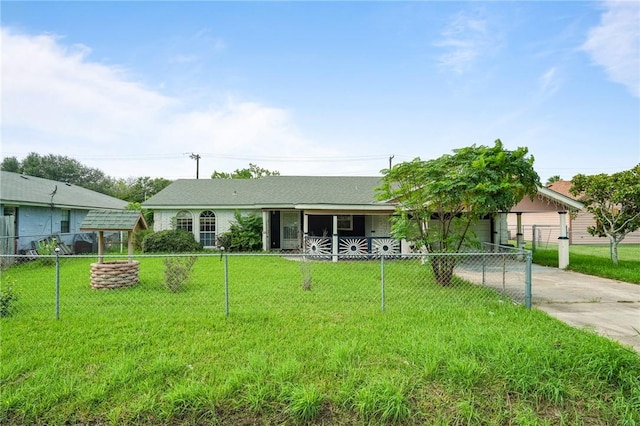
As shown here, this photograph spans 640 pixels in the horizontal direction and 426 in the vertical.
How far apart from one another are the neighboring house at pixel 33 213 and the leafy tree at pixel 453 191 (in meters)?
14.1

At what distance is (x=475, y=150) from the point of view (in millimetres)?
7832

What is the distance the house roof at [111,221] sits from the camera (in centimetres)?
875

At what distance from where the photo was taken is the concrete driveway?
4.99 meters

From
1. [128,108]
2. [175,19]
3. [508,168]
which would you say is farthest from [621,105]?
[128,108]

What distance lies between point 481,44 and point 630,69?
12.8 ft

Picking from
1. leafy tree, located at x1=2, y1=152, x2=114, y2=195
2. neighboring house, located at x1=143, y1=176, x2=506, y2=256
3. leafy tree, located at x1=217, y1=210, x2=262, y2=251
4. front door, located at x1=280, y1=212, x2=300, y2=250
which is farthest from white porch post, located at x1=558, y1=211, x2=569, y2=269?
leafy tree, located at x1=2, y1=152, x2=114, y2=195

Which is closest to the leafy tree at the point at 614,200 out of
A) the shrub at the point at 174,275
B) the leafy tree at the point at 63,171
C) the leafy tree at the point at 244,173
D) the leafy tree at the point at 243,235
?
the shrub at the point at 174,275

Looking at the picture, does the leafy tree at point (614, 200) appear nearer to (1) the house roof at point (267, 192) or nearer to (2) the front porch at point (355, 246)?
(2) the front porch at point (355, 246)

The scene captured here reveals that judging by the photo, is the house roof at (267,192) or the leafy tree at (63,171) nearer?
the house roof at (267,192)

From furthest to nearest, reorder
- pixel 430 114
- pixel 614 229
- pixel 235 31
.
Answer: pixel 430 114 < pixel 614 229 < pixel 235 31

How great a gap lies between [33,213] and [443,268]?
1718 cm

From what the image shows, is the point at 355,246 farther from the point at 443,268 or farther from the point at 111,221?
the point at 111,221

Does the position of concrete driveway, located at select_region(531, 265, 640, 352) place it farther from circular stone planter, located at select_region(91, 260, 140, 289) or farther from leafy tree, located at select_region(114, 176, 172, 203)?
leafy tree, located at select_region(114, 176, 172, 203)

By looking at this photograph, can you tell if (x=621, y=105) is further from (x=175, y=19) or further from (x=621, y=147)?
(x=175, y=19)
